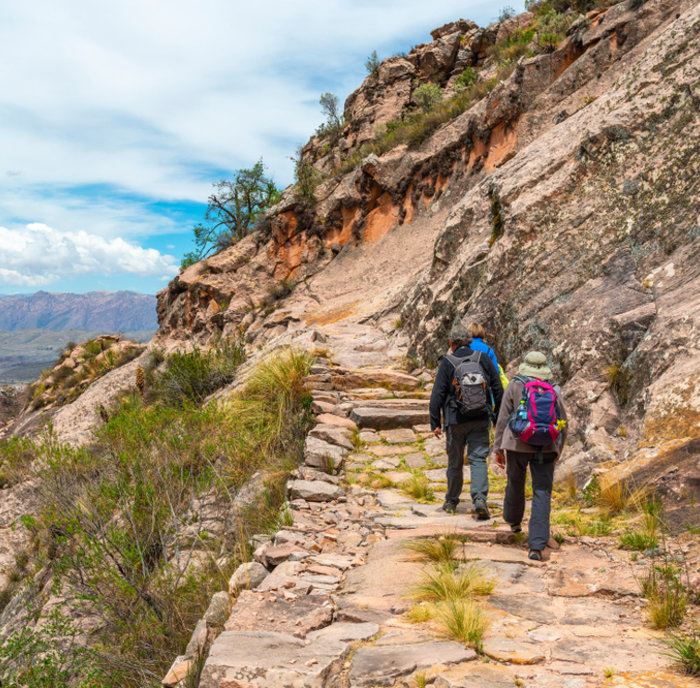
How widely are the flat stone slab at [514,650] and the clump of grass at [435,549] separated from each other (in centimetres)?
110

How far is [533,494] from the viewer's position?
4.30m

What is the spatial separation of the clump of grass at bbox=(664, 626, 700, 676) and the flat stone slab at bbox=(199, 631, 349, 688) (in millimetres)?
1534

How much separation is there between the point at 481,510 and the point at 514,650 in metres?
2.52

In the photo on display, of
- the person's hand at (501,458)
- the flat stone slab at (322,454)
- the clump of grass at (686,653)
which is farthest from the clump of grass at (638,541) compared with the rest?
the flat stone slab at (322,454)

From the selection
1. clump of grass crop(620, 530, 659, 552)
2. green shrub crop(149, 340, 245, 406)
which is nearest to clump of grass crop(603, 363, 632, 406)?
clump of grass crop(620, 530, 659, 552)

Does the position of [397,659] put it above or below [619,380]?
below

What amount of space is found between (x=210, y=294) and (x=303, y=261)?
14.0 ft

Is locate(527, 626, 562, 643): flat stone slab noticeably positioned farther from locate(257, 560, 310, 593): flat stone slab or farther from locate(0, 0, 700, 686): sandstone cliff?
locate(257, 560, 310, 593): flat stone slab

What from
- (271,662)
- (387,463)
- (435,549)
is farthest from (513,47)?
(271,662)

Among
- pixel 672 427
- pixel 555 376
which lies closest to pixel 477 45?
pixel 555 376

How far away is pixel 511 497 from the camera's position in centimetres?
457

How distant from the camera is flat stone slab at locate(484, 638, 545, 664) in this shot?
2.57m

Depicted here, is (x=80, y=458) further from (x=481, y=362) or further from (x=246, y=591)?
(x=481, y=362)

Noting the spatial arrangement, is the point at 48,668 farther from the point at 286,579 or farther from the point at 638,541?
the point at 638,541
